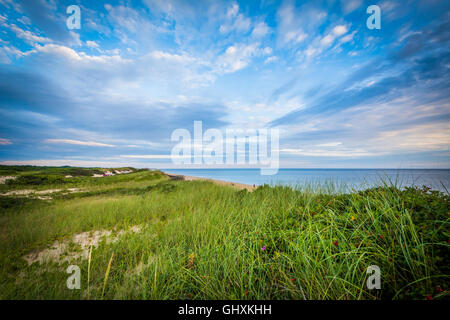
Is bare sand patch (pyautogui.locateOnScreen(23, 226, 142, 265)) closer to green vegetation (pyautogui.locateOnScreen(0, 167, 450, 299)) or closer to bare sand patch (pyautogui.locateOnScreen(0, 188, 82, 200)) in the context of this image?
green vegetation (pyautogui.locateOnScreen(0, 167, 450, 299))

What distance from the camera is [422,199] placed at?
9.51ft

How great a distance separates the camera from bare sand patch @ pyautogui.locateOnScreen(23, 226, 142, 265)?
328 cm

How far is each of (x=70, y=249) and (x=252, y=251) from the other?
13.7 feet

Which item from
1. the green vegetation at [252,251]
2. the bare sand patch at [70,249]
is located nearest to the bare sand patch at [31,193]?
the green vegetation at [252,251]

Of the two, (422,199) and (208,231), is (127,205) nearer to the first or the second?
(208,231)

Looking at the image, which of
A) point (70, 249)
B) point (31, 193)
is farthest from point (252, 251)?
point (31, 193)

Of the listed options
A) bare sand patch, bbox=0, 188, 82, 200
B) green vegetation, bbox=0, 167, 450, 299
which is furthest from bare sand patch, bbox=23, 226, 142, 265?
bare sand patch, bbox=0, 188, 82, 200

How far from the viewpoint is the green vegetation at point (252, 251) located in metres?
1.94

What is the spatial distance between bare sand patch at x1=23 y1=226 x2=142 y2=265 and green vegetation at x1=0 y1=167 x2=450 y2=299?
0.34ft

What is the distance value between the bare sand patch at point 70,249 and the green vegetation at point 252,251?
105 mm

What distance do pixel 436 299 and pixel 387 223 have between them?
4.81ft

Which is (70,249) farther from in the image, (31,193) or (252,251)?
(31,193)
